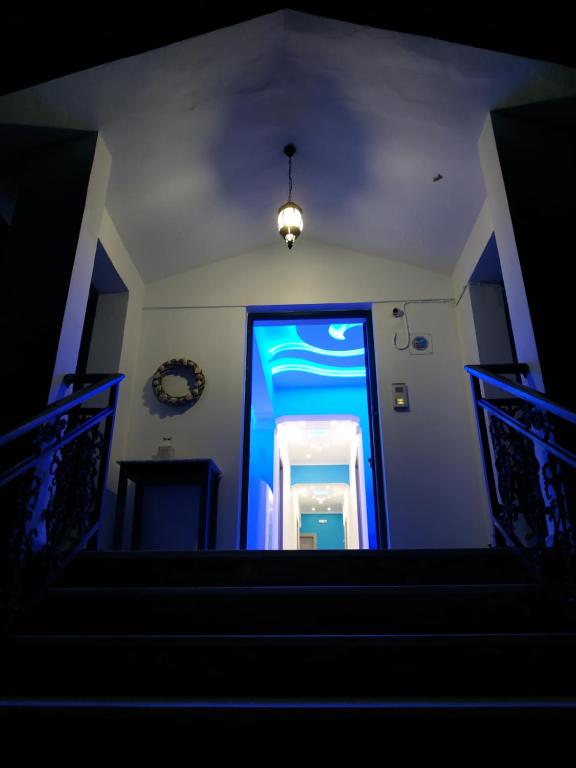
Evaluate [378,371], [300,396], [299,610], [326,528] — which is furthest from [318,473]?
[299,610]

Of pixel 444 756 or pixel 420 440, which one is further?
pixel 420 440

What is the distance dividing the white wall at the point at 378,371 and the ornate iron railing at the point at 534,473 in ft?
5.67

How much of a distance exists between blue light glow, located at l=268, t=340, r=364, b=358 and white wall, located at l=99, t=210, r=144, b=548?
311 centimetres

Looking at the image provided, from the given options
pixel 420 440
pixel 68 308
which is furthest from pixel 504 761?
pixel 420 440

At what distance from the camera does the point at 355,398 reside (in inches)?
376

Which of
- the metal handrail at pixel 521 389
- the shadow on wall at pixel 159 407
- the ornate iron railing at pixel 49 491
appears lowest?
the ornate iron railing at pixel 49 491

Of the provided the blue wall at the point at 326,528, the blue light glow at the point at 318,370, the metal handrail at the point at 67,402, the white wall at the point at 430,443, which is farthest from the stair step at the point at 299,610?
the blue wall at the point at 326,528

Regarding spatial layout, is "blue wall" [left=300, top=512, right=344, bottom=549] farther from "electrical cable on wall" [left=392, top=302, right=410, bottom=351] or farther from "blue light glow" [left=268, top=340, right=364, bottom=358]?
"electrical cable on wall" [left=392, top=302, right=410, bottom=351]

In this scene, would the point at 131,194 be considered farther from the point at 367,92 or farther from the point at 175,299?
the point at 367,92

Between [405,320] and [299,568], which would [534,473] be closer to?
[299,568]

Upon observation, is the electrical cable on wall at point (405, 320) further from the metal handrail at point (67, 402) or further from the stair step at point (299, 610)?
the stair step at point (299, 610)

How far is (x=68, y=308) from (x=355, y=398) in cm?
674

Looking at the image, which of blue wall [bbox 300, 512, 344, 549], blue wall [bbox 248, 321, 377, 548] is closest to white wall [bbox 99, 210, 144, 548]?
blue wall [bbox 248, 321, 377, 548]

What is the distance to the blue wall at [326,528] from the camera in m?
18.3
